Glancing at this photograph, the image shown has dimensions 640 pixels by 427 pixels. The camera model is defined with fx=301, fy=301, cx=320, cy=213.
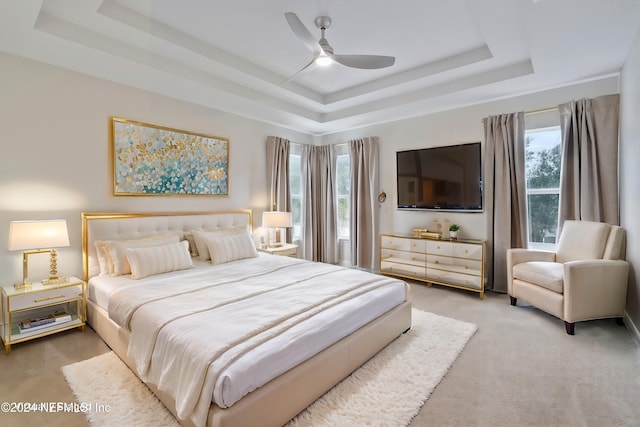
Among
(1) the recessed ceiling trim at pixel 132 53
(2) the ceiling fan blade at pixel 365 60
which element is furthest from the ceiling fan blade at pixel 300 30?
(1) the recessed ceiling trim at pixel 132 53

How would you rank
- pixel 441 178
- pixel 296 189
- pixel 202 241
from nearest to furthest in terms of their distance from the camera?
pixel 202 241
pixel 441 178
pixel 296 189

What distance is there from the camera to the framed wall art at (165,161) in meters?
3.48

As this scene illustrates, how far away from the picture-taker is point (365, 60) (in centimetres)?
→ 275

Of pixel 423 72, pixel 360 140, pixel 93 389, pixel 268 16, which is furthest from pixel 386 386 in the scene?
pixel 360 140

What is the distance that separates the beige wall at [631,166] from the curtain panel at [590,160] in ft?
0.27

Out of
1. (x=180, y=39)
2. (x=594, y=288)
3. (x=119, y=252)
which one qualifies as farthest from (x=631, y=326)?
(x=180, y=39)

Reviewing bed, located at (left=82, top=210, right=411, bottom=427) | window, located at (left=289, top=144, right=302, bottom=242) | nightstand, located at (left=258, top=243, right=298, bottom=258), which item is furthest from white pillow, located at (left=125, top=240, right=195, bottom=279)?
window, located at (left=289, top=144, right=302, bottom=242)

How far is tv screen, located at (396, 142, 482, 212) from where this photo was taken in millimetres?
4293

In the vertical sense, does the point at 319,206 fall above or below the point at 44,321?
above

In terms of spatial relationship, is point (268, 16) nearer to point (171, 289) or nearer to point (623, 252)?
point (171, 289)

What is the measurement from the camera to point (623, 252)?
122 inches

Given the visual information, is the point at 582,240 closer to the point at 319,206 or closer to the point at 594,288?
the point at 594,288

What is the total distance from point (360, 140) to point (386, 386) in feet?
13.8

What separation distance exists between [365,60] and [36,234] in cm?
328
